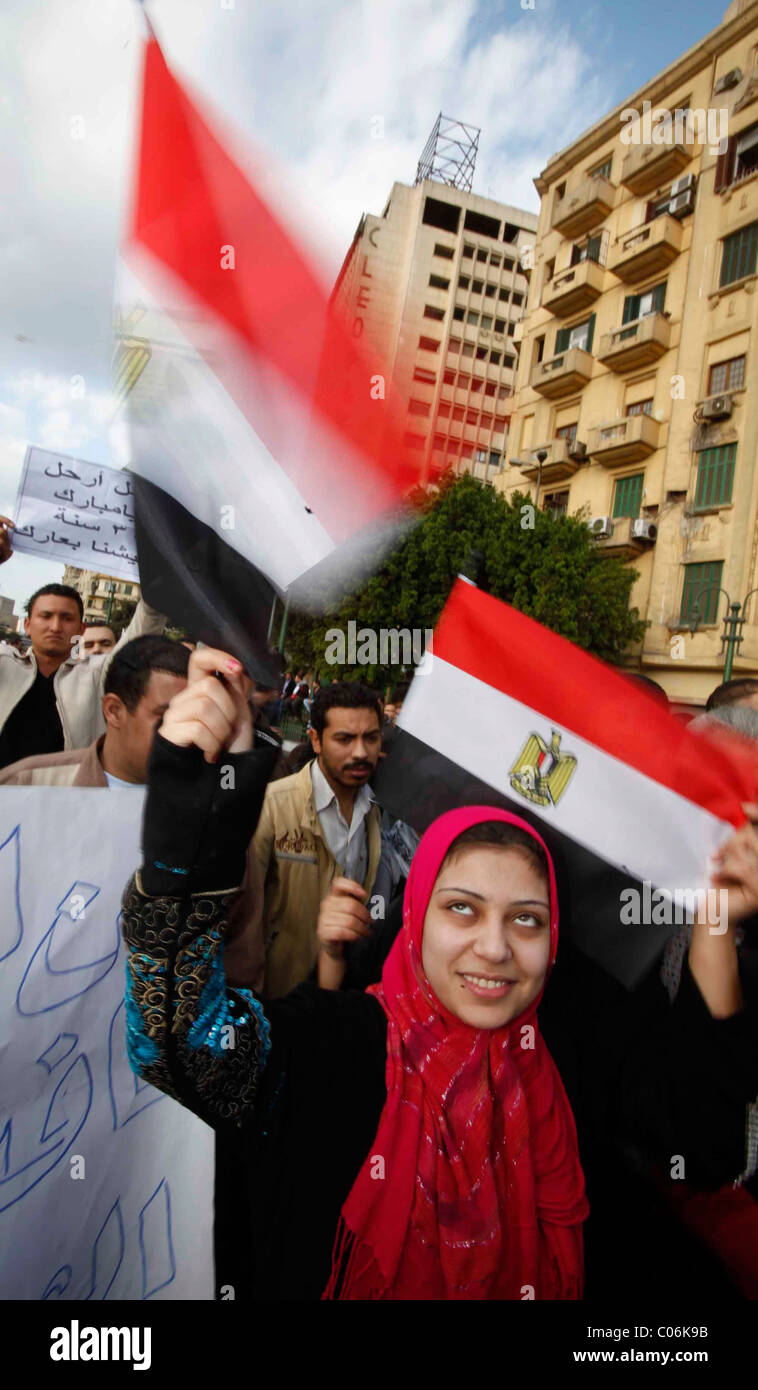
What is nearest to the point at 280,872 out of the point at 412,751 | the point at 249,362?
the point at 412,751

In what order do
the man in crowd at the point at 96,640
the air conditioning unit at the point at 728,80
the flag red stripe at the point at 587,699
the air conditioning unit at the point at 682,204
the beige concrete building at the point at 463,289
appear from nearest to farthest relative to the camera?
the flag red stripe at the point at 587,699
the man in crowd at the point at 96,640
the air conditioning unit at the point at 728,80
the air conditioning unit at the point at 682,204
the beige concrete building at the point at 463,289

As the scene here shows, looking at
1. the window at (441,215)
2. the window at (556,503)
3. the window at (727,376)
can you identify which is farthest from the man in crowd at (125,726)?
the window at (441,215)

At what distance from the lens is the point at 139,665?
200 cm

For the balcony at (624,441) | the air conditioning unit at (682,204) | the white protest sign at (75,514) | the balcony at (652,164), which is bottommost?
the white protest sign at (75,514)

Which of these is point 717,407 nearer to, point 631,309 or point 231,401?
point 631,309

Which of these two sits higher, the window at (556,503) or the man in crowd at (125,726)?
the window at (556,503)

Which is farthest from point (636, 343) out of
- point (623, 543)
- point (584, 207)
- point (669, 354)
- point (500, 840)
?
point (500, 840)

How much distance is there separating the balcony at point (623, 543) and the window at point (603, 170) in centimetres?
1117

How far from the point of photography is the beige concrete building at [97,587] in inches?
144

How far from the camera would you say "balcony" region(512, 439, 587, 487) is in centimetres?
2256

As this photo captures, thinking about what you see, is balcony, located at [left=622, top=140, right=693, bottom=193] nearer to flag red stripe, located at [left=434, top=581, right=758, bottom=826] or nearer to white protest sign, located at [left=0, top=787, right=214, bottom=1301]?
flag red stripe, located at [left=434, top=581, right=758, bottom=826]

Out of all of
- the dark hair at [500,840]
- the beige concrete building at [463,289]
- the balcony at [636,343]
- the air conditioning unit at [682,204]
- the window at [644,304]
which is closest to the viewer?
the dark hair at [500,840]

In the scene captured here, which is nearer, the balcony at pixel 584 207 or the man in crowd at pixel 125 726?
the man in crowd at pixel 125 726

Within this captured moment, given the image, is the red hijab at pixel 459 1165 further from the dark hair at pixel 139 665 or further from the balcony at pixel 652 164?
the balcony at pixel 652 164
